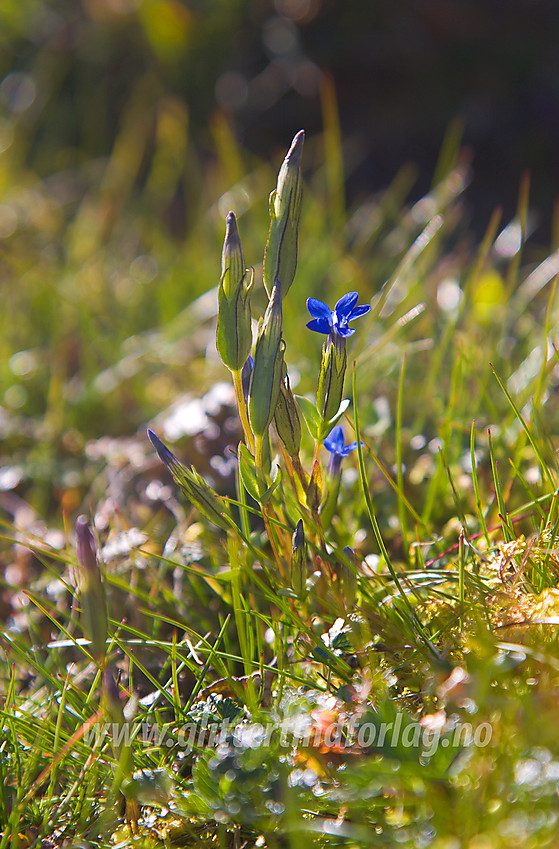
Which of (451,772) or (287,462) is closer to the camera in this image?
(451,772)

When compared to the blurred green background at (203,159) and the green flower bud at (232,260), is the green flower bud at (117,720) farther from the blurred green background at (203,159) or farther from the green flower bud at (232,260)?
the blurred green background at (203,159)

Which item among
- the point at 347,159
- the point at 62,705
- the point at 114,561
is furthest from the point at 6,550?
the point at 347,159

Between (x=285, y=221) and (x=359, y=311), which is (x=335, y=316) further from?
(x=285, y=221)

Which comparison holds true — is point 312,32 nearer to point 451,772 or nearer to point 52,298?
point 52,298

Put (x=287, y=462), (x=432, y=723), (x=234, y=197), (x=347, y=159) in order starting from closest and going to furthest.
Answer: (x=432, y=723) < (x=287, y=462) < (x=234, y=197) < (x=347, y=159)

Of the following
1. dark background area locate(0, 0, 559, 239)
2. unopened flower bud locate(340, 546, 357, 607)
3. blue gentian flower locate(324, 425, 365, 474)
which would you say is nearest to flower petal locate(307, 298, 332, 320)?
blue gentian flower locate(324, 425, 365, 474)

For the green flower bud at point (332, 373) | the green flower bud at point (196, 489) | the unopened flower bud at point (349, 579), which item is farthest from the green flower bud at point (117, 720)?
the green flower bud at point (332, 373)
